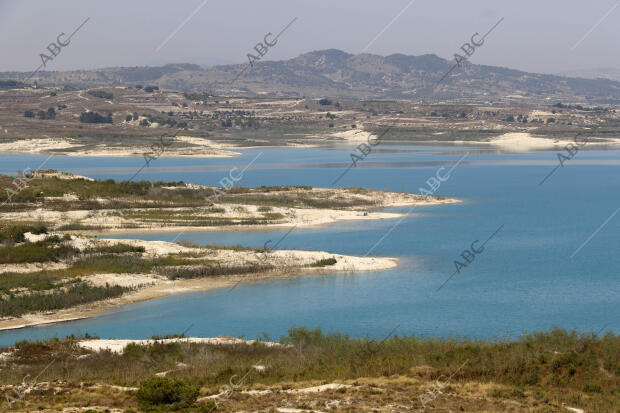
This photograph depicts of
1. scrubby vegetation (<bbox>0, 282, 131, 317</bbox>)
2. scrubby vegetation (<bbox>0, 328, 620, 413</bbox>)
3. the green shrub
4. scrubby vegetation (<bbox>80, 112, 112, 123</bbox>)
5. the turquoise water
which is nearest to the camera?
the green shrub

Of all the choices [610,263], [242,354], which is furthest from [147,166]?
[242,354]

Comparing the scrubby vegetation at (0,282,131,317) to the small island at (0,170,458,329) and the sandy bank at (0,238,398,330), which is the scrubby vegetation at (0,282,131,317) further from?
the sandy bank at (0,238,398,330)

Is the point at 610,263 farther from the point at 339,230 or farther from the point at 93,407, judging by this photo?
the point at 93,407

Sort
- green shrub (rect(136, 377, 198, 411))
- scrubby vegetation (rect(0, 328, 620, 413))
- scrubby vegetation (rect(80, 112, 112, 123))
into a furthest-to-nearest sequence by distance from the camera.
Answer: scrubby vegetation (rect(80, 112, 112, 123)), scrubby vegetation (rect(0, 328, 620, 413)), green shrub (rect(136, 377, 198, 411))

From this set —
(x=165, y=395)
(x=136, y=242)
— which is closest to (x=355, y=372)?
(x=165, y=395)

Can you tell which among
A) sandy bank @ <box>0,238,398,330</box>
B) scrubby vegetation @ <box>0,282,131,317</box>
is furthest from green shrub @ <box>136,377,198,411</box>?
scrubby vegetation @ <box>0,282,131,317</box>

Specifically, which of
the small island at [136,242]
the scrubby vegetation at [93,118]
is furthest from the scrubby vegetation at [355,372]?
the scrubby vegetation at [93,118]

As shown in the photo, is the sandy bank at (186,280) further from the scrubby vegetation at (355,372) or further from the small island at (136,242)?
the scrubby vegetation at (355,372)
